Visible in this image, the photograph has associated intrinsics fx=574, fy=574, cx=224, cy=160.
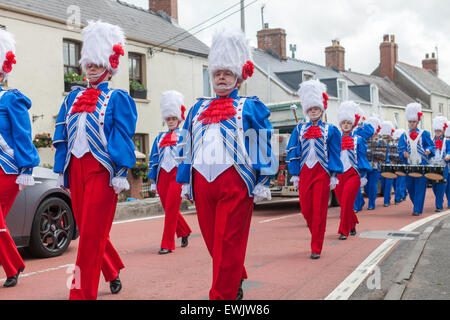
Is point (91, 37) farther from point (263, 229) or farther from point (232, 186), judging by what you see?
point (263, 229)

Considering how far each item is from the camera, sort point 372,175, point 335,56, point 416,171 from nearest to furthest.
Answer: point 416,171, point 372,175, point 335,56

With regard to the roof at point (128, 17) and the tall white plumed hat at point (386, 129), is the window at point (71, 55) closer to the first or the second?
the roof at point (128, 17)

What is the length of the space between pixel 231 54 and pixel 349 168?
6.39m

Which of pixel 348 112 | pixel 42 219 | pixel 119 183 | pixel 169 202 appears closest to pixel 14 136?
pixel 119 183

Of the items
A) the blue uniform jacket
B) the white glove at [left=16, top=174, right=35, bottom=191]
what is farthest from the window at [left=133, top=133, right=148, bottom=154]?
the white glove at [left=16, top=174, right=35, bottom=191]

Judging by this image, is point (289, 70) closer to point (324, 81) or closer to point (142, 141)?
point (324, 81)

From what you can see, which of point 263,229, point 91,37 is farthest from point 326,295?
point 263,229

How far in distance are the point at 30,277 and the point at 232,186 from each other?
3231 mm

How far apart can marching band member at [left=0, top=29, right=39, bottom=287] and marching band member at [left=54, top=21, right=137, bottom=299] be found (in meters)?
0.93

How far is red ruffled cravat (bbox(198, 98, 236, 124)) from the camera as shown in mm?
4551

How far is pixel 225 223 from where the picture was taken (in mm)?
4277

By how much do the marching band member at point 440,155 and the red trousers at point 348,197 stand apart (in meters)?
4.57

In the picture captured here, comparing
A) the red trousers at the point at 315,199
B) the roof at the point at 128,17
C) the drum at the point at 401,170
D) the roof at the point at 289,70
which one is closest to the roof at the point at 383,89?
the roof at the point at 289,70
